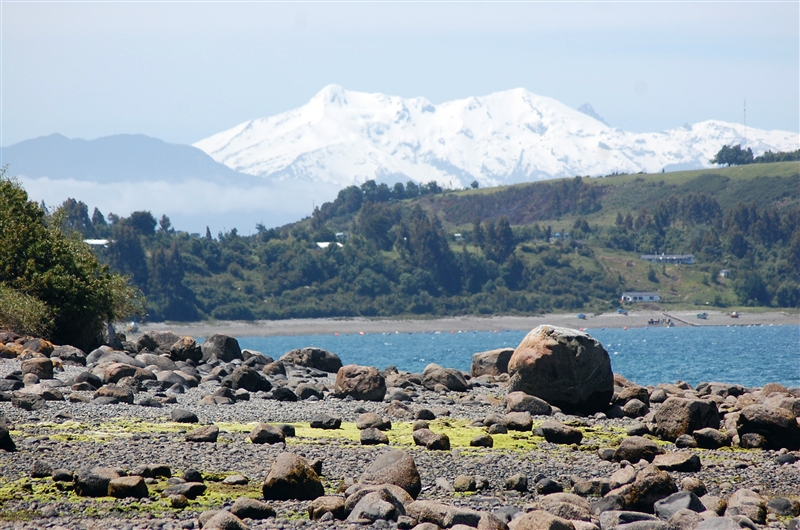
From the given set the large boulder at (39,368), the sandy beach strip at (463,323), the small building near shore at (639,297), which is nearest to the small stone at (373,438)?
the large boulder at (39,368)

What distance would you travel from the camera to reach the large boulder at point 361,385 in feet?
77.5

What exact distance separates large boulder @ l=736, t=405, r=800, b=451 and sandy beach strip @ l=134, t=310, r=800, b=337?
147494mm

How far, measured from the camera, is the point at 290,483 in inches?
525

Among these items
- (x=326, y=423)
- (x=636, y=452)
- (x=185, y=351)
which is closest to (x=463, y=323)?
(x=185, y=351)

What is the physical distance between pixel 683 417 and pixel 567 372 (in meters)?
3.88

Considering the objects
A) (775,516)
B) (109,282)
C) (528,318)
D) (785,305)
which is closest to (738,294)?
(785,305)

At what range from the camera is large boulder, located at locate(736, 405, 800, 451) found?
60.1 feet

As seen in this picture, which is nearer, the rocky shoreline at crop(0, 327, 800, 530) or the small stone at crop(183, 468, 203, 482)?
the rocky shoreline at crop(0, 327, 800, 530)

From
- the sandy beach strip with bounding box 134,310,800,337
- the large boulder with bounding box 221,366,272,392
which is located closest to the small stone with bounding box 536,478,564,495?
the large boulder with bounding box 221,366,272,392

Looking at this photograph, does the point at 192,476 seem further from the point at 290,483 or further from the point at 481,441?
the point at 481,441

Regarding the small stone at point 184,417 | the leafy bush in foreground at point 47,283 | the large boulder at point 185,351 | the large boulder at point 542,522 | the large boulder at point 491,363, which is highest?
the leafy bush in foreground at point 47,283

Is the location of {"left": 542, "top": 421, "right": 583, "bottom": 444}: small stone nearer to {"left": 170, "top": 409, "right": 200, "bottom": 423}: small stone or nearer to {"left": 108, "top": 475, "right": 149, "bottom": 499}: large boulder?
{"left": 170, "top": 409, "right": 200, "bottom": 423}: small stone

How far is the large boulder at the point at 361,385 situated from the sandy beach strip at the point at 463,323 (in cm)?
14035

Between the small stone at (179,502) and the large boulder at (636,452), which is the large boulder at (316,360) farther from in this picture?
the small stone at (179,502)
